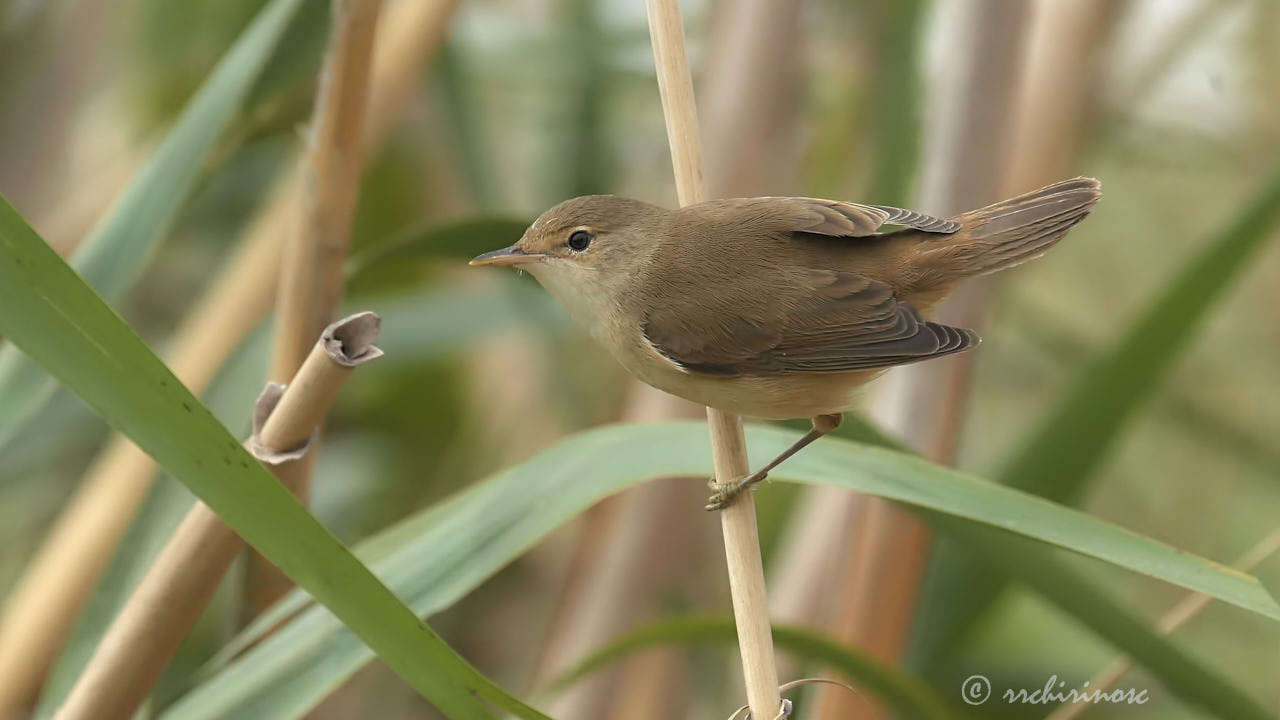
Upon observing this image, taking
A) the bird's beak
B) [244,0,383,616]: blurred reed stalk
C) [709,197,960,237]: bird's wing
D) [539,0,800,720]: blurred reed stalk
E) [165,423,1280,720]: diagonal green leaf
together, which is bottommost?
[539,0,800,720]: blurred reed stalk

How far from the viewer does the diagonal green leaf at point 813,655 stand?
1358 millimetres

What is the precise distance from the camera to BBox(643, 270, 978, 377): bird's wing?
1.46m

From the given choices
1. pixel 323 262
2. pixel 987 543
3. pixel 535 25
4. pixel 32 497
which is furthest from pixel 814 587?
pixel 32 497

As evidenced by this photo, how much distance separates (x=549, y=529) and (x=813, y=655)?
1.39 ft

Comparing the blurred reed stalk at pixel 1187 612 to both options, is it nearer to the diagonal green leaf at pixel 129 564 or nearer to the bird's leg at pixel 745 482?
the bird's leg at pixel 745 482

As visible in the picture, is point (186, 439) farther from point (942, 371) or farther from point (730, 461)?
point (942, 371)

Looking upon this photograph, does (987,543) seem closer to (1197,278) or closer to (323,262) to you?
(1197,278)

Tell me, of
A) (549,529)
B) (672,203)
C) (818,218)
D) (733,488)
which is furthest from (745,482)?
(672,203)

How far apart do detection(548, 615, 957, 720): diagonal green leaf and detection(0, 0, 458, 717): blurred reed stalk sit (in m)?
0.74

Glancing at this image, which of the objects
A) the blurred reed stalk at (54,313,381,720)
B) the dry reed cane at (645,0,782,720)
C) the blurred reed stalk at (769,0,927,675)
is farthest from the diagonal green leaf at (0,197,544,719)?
the blurred reed stalk at (769,0,927,675)

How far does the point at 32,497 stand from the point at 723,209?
2162mm

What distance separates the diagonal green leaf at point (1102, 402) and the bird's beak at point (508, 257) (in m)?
0.88

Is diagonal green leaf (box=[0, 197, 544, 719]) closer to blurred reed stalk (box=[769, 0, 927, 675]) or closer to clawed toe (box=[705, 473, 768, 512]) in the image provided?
clawed toe (box=[705, 473, 768, 512])

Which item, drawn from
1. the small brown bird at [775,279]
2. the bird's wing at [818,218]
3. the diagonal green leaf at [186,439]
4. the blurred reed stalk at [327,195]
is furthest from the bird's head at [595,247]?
the diagonal green leaf at [186,439]
